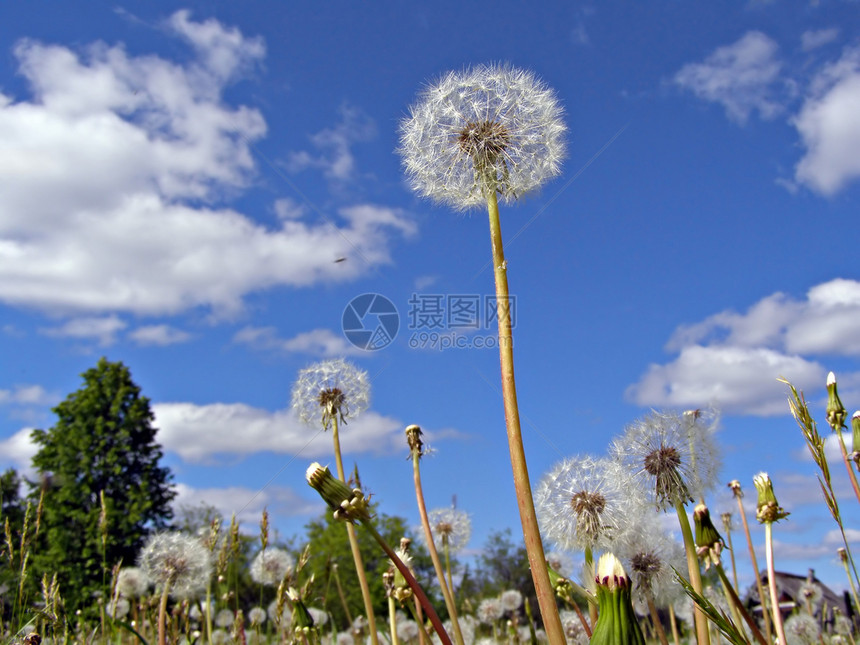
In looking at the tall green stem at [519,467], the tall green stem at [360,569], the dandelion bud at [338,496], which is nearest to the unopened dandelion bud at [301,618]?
the tall green stem at [360,569]

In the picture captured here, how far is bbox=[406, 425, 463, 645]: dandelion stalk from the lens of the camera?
311 centimetres

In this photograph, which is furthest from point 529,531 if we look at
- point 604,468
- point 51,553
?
point 51,553

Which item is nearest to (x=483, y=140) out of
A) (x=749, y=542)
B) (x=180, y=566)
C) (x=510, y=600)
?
(x=749, y=542)

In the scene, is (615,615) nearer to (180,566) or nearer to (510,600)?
(180,566)

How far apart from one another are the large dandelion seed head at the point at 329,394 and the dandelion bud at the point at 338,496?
116 inches

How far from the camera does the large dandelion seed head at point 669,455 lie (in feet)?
9.48

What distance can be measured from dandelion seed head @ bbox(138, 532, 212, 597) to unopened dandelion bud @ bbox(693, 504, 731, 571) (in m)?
3.99

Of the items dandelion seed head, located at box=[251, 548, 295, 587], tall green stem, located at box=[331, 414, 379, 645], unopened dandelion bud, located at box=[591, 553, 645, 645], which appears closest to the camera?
unopened dandelion bud, located at box=[591, 553, 645, 645]

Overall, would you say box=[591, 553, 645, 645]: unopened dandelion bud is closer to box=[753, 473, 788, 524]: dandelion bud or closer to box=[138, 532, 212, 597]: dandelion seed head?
box=[753, 473, 788, 524]: dandelion bud

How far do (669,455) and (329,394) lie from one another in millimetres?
2963

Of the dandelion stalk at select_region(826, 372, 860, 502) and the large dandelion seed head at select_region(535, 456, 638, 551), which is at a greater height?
the dandelion stalk at select_region(826, 372, 860, 502)

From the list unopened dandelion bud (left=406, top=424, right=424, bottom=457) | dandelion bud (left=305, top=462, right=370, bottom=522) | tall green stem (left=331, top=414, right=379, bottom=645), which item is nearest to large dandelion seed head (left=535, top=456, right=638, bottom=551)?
unopened dandelion bud (left=406, top=424, right=424, bottom=457)

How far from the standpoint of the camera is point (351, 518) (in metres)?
2.05

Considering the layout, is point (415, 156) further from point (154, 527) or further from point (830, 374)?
point (154, 527)
